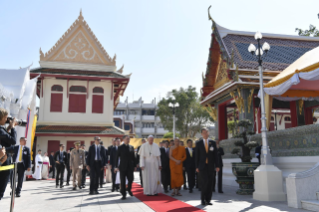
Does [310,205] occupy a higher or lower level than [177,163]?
lower

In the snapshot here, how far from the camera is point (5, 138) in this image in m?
4.73

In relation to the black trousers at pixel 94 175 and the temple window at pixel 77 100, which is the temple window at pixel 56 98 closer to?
the temple window at pixel 77 100

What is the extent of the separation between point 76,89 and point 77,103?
1.29 meters

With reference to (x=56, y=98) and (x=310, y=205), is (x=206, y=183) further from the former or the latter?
(x=56, y=98)

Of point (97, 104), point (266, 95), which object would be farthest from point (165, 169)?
point (97, 104)

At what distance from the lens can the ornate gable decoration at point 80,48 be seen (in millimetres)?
26531

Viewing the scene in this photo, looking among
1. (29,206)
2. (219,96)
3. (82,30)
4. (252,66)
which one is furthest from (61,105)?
(29,206)

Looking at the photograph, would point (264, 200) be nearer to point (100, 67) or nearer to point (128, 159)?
point (128, 159)

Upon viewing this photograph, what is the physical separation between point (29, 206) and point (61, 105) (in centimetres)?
1894

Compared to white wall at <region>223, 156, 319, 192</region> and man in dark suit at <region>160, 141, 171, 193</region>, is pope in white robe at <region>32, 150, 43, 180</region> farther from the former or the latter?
white wall at <region>223, 156, 319, 192</region>

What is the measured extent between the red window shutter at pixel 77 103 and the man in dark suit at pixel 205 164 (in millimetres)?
19863

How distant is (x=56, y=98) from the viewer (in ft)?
84.1

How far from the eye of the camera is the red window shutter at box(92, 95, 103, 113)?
26.1m

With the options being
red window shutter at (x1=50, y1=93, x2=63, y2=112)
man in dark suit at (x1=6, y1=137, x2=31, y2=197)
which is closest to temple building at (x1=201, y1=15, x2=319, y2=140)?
man in dark suit at (x1=6, y1=137, x2=31, y2=197)
